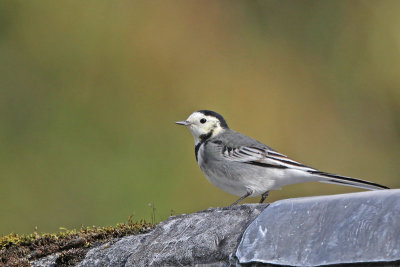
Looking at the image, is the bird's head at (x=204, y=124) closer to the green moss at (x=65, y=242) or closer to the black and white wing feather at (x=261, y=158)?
the black and white wing feather at (x=261, y=158)

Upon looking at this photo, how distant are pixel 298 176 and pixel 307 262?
2510 mm

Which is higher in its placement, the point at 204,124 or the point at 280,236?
the point at 204,124

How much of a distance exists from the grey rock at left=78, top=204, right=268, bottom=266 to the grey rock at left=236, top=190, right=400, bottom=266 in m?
0.17

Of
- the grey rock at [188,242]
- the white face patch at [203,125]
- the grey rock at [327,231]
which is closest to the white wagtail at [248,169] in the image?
the white face patch at [203,125]

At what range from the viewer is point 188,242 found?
133 inches

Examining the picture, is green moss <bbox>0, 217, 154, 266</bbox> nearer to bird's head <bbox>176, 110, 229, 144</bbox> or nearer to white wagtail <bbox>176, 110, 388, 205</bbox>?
white wagtail <bbox>176, 110, 388, 205</bbox>

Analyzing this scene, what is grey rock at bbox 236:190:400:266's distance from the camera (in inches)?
104

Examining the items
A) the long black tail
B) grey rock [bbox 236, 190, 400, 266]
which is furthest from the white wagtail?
grey rock [bbox 236, 190, 400, 266]


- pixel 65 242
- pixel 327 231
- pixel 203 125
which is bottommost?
pixel 65 242

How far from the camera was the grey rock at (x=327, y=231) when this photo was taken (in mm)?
2643

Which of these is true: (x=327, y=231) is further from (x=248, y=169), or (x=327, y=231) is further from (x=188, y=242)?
(x=248, y=169)

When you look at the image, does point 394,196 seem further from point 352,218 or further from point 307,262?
point 307,262

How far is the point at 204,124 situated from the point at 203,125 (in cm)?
1

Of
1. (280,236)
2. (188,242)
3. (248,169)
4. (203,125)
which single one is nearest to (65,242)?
(188,242)
